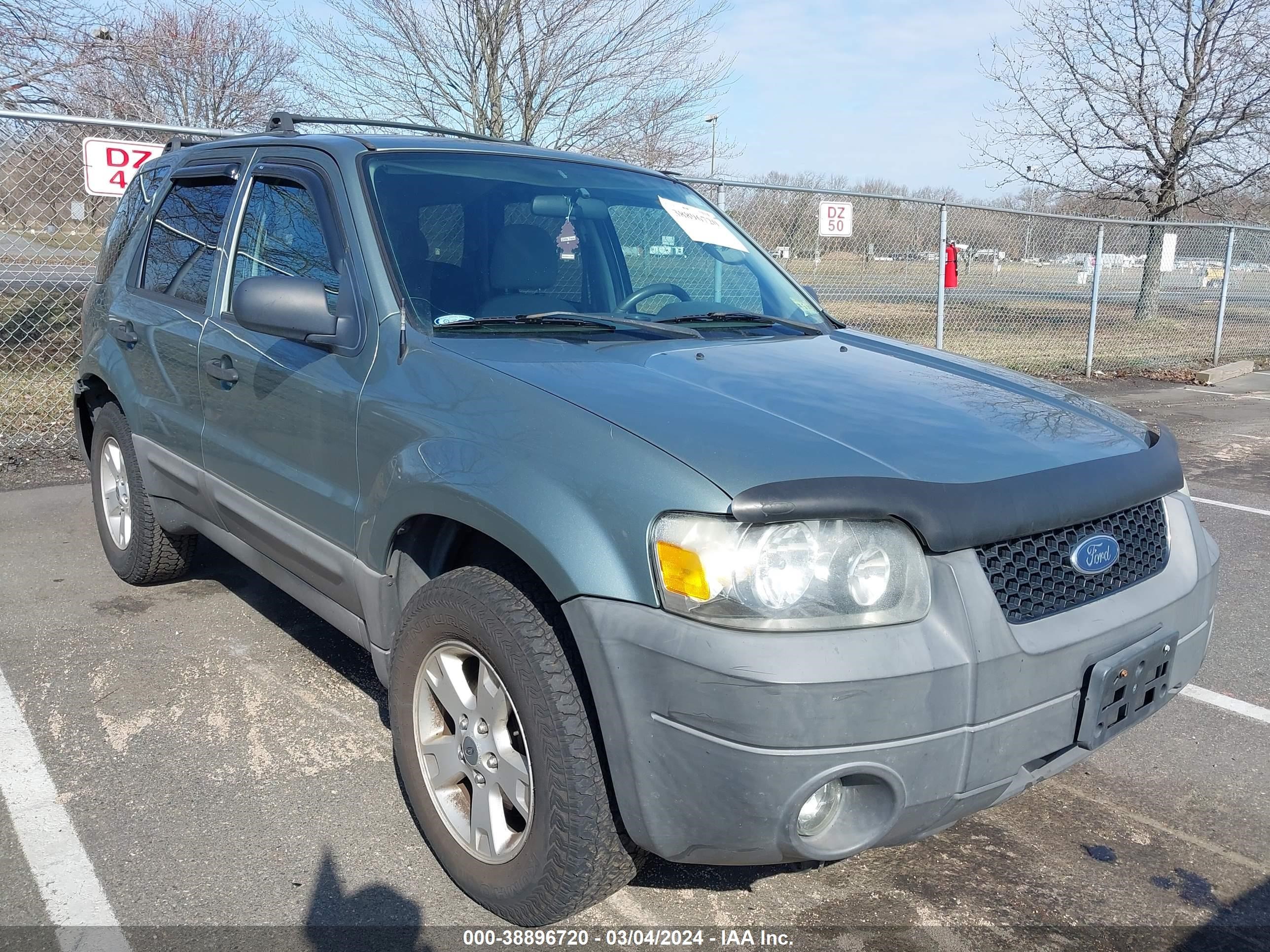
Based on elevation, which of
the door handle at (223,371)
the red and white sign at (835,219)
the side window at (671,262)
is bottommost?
the door handle at (223,371)

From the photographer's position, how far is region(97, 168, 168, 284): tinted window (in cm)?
455

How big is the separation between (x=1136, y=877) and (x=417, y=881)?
1.89 metres

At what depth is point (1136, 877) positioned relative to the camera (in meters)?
2.78

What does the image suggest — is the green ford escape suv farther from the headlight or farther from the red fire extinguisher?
the red fire extinguisher

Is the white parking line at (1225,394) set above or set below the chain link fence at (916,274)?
below

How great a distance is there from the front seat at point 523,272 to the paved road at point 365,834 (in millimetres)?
1478

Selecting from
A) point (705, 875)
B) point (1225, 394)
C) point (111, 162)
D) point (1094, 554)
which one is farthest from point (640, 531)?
point (1225, 394)

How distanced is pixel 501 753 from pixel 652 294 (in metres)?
1.66

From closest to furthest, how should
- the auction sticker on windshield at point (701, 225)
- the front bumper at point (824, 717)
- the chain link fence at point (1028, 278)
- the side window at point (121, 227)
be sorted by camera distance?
the front bumper at point (824, 717) → the auction sticker on windshield at point (701, 225) → the side window at point (121, 227) → the chain link fence at point (1028, 278)

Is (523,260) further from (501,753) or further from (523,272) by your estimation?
(501,753)

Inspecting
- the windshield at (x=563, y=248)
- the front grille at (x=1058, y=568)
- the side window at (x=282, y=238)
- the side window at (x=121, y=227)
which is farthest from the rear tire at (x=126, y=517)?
the front grille at (x=1058, y=568)

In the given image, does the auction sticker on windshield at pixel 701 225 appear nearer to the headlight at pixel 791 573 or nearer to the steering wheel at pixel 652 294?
the steering wheel at pixel 652 294

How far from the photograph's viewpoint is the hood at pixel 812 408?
218 centimetres

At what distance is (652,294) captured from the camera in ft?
11.3
